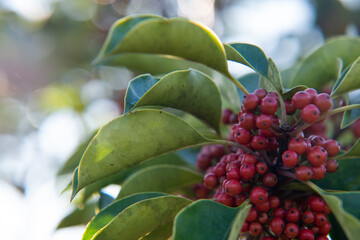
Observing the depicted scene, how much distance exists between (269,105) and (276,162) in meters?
0.22

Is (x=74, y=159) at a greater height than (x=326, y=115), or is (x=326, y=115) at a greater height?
(x=326, y=115)

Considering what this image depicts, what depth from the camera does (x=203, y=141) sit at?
1388mm

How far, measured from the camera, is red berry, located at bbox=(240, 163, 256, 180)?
51.5 inches

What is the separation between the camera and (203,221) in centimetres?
113

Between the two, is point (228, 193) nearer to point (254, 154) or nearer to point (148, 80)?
point (254, 154)

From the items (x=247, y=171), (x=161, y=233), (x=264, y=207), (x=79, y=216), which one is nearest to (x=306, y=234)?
(x=264, y=207)

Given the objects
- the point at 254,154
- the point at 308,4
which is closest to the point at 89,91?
the point at 308,4

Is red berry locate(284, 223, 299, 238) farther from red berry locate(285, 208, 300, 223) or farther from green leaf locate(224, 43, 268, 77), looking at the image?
green leaf locate(224, 43, 268, 77)

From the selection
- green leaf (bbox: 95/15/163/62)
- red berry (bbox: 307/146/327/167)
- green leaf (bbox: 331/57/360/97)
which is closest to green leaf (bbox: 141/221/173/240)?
red berry (bbox: 307/146/327/167)

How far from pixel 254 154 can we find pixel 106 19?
3.33 meters

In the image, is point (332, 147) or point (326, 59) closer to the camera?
Result: point (332, 147)

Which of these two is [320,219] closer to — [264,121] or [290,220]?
[290,220]

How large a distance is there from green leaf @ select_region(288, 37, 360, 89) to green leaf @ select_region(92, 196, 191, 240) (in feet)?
3.09

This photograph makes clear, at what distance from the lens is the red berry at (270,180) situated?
1320 mm
